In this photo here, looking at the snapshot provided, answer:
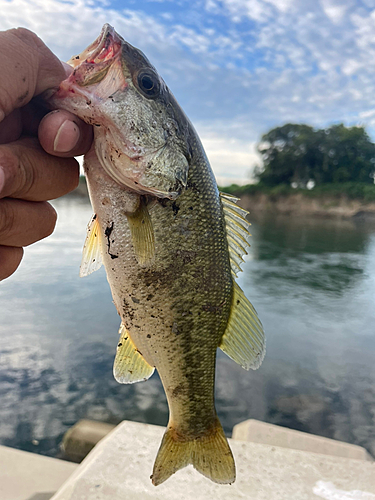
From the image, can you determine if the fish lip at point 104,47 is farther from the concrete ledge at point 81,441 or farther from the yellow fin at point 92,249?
the concrete ledge at point 81,441

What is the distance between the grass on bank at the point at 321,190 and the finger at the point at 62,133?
41103 mm

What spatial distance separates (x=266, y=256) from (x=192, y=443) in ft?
72.3

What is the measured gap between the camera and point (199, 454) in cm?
189

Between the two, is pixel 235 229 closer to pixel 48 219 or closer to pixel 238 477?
pixel 48 219

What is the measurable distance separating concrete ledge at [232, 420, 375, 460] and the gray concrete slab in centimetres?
44

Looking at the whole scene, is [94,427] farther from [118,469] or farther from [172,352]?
[172,352]

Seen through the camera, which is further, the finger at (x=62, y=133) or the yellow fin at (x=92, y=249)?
the yellow fin at (x=92, y=249)

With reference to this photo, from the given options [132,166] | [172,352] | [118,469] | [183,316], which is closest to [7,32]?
[132,166]

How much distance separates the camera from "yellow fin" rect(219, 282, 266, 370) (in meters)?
1.80

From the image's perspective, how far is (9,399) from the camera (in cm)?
634

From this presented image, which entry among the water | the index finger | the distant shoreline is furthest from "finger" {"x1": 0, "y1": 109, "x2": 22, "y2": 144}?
the distant shoreline

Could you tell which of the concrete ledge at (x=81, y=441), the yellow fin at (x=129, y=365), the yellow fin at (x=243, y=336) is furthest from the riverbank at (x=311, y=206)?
the yellow fin at (x=129, y=365)

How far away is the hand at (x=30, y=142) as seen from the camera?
1.23 meters

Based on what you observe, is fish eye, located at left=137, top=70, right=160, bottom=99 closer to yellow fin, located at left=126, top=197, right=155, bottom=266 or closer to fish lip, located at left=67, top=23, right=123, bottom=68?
fish lip, located at left=67, top=23, right=123, bottom=68
